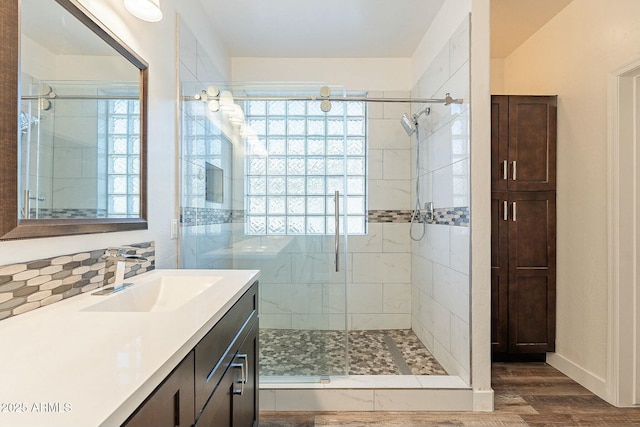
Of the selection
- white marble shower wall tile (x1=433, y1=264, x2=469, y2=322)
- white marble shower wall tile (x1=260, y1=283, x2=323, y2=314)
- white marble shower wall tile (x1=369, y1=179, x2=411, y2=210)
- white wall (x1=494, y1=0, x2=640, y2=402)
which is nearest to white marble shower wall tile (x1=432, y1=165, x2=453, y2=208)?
white marble shower wall tile (x1=433, y1=264, x2=469, y2=322)

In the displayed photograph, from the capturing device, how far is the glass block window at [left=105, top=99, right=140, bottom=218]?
1363 millimetres

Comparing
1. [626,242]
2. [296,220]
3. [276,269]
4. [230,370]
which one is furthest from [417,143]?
[230,370]

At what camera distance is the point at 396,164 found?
3.36m

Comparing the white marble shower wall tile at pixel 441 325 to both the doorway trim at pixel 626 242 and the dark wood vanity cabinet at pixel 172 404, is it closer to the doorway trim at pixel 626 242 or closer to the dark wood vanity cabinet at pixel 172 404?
the doorway trim at pixel 626 242

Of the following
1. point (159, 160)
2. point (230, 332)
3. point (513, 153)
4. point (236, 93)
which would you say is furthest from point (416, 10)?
point (230, 332)

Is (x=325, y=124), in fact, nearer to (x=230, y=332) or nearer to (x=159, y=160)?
(x=159, y=160)

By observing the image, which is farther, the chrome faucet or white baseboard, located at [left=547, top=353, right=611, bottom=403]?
white baseboard, located at [left=547, top=353, right=611, bottom=403]

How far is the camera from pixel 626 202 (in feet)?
6.64

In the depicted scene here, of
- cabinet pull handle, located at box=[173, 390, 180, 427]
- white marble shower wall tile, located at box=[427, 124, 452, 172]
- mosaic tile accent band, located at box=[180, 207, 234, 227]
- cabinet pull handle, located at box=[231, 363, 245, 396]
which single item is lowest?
cabinet pull handle, located at box=[231, 363, 245, 396]

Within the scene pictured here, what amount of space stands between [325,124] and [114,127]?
1.33 metres

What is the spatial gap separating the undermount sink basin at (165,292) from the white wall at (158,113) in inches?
8.8

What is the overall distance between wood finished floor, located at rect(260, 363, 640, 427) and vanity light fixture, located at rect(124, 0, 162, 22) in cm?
209

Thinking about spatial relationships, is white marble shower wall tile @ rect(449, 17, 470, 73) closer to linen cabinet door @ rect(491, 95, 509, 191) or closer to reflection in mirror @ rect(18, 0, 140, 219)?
linen cabinet door @ rect(491, 95, 509, 191)

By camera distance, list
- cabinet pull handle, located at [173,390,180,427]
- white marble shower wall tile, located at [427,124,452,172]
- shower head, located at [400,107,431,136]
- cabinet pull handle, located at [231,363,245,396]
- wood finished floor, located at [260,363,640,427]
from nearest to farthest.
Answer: cabinet pull handle, located at [173,390,180,427] < cabinet pull handle, located at [231,363,245,396] < wood finished floor, located at [260,363,640,427] < white marble shower wall tile, located at [427,124,452,172] < shower head, located at [400,107,431,136]
